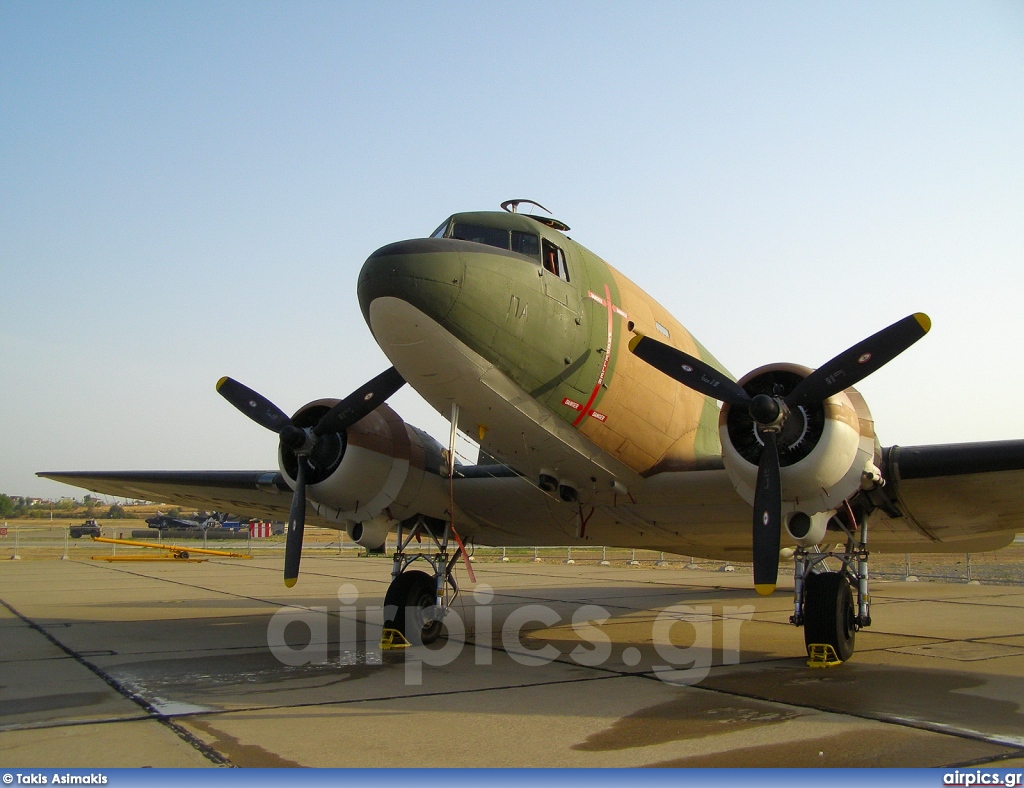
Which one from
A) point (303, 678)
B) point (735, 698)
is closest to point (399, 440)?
→ point (303, 678)

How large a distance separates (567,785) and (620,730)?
1.59 meters

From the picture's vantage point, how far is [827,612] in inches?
369

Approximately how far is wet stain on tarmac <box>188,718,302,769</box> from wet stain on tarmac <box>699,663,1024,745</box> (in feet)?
14.6

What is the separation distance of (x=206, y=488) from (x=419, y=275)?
7839 millimetres

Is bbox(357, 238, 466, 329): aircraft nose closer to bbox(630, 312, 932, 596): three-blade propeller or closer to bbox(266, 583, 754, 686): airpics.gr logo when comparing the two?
bbox(630, 312, 932, 596): three-blade propeller

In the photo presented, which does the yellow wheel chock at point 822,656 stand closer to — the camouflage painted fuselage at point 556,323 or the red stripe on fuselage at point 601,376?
the camouflage painted fuselage at point 556,323

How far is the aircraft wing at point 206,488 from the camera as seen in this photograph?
44.4 ft

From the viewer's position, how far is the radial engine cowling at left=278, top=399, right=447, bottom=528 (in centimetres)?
1123

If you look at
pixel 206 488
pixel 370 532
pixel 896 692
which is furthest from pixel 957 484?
pixel 206 488

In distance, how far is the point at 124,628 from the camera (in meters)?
13.4

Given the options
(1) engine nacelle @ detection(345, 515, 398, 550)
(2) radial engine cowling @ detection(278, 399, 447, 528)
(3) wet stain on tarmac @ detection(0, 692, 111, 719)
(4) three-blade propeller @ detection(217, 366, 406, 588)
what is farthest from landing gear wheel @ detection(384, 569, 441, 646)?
(3) wet stain on tarmac @ detection(0, 692, 111, 719)

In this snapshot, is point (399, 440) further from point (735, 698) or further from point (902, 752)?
point (902, 752)

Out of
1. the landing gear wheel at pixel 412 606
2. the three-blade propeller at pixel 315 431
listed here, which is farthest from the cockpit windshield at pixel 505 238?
the landing gear wheel at pixel 412 606

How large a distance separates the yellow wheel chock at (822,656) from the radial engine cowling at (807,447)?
50.1 inches
